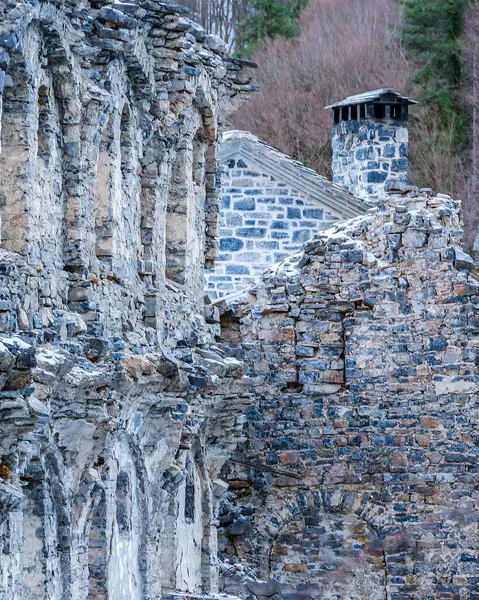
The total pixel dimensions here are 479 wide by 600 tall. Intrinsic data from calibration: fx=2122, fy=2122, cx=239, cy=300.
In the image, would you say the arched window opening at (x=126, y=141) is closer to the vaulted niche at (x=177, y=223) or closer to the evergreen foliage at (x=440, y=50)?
the vaulted niche at (x=177, y=223)

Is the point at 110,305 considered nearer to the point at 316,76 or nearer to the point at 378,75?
the point at 378,75

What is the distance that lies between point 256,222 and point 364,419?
446cm

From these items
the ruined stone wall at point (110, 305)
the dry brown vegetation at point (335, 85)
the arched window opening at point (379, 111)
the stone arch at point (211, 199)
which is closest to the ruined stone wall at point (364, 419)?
the ruined stone wall at point (110, 305)

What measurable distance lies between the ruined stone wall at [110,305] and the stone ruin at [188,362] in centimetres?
3

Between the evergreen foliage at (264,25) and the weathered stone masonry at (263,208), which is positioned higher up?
the evergreen foliage at (264,25)

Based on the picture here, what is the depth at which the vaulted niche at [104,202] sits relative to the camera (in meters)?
18.3

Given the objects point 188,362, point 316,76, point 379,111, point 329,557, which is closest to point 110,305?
point 188,362

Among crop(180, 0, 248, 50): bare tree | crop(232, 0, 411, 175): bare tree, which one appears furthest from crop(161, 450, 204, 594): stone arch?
crop(180, 0, 248, 50): bare tree

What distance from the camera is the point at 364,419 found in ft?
82.6

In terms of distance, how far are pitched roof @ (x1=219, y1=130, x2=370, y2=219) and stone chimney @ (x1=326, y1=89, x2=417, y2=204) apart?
246cm

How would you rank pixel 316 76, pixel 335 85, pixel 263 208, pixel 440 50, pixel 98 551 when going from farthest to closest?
pixel 316 76 < pixel 335 85 < pixel 440 50 < pixel 263 208 < pixel 98 551

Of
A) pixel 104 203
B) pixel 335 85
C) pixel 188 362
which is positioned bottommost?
pixel 188 362

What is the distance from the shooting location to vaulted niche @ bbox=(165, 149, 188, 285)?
70.0 feet

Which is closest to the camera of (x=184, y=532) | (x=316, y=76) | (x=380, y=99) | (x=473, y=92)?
(x=184, y=532)
